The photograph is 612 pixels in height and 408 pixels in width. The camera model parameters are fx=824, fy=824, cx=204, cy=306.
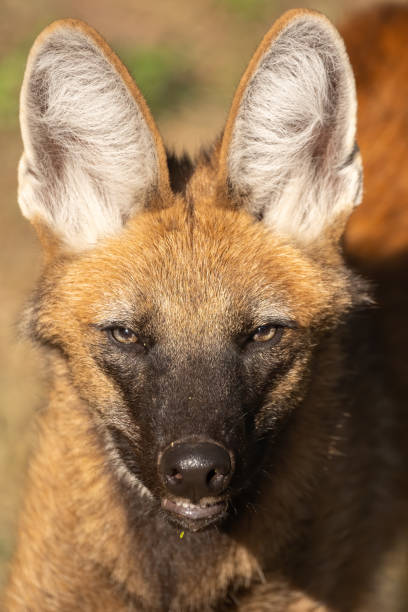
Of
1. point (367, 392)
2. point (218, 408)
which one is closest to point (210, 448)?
point (218, 408)

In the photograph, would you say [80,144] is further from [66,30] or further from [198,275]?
Result: [198,275]

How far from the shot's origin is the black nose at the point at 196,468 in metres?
2.45

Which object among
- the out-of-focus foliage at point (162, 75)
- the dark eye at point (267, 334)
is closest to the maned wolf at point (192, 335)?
the dark eye at point (267, 334)

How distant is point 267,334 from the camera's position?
2.81m

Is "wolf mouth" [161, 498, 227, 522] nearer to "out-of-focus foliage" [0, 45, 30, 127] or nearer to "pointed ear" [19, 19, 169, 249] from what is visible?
"pointed ear" [19, 19, 169, 249]

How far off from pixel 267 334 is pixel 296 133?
0.78 meters

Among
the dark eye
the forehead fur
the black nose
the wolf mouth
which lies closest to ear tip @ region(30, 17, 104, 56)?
the forehead fur

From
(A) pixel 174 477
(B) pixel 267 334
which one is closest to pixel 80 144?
(B) pixel 267 334

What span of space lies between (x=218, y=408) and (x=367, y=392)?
1.53 meters

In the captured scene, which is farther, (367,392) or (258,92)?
(367,392)

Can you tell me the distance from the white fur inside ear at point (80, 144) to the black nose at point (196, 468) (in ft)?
3.09

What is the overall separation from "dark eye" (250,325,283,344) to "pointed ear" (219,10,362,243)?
1.43 ft

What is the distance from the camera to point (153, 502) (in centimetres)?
313

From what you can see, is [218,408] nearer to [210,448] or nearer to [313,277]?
[210,448]
